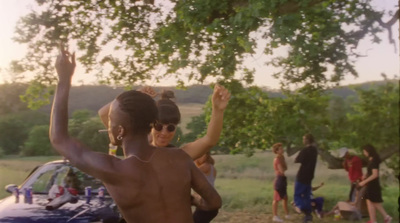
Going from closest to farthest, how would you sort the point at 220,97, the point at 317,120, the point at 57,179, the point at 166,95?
the point at 220,97 → the point at 166,95 → the point at 57,179 → the point at 317,120

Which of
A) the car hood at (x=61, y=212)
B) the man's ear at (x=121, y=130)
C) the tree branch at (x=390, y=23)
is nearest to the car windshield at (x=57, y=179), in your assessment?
the car hood at (x=61, y=212)

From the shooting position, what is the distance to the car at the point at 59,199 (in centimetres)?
552

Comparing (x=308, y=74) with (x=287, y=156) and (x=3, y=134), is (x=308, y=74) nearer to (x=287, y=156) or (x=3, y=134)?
(x=287, y=156)

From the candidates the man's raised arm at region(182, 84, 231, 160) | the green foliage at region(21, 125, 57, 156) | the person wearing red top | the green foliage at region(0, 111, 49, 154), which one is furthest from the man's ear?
the green foliage at region(0, 111, 49, 154)

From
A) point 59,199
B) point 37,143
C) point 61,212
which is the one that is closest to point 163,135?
point 61,212

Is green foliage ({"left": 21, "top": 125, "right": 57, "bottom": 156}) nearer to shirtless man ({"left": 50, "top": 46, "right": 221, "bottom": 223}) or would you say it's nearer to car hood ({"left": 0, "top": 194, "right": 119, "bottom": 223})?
car hood ({"left": 0, "top": 194, "right": 119, "bottom": 223})

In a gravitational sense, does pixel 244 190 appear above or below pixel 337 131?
below

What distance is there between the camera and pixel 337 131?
1095cm

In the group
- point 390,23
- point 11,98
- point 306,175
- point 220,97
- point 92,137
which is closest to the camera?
point 220,97

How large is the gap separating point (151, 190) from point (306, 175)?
26.7ft

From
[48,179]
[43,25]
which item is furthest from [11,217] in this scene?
[43,25]

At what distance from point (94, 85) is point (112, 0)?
1616mm

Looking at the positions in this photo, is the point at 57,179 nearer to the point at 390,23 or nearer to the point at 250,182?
the point at 390,23

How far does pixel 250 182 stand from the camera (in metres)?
12.3
